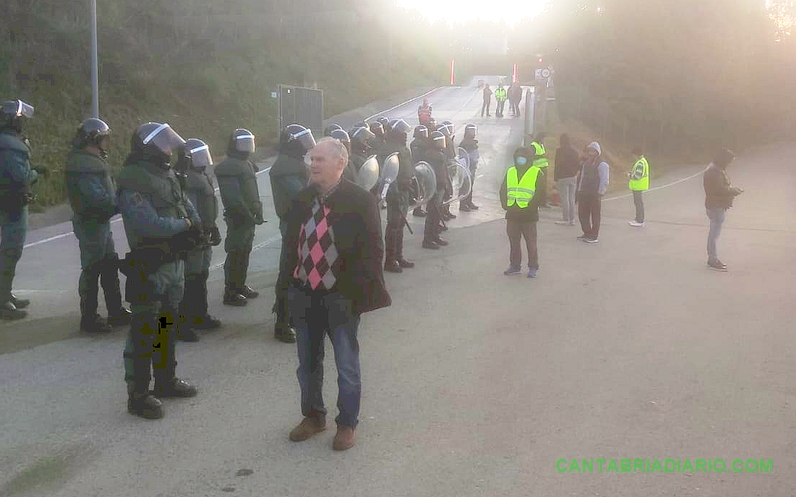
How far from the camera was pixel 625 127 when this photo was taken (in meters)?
42.3

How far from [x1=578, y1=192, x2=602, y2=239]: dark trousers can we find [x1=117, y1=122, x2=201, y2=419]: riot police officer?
9814mm

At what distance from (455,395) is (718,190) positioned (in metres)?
7.17

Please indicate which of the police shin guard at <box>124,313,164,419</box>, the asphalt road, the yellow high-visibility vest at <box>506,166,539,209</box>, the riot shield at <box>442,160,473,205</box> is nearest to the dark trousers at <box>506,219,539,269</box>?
the yellow high-visibility vest at <box>506,166,539,209</box>

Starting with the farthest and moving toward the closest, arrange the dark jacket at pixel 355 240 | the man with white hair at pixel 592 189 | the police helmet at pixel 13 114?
the man with white hair at pixel 592 189, the police helmet at pixel 13 114, the dark jacket at pixel 355 240

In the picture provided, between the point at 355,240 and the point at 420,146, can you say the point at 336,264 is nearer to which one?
the point at 355,240

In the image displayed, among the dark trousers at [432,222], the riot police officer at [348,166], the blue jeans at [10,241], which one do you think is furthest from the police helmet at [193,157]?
the dark trousers at [432,222]

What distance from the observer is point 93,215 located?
24.2 ft

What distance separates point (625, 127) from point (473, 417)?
38739mm

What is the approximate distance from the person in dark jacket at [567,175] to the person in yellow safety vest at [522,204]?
5.25 m

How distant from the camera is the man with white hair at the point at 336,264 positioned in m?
5.02

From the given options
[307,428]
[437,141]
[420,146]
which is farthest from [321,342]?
[420,146]

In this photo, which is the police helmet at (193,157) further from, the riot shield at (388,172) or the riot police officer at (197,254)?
the riot shield at (388,172)

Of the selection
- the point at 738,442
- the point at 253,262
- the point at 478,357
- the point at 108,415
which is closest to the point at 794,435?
the point at 738,442

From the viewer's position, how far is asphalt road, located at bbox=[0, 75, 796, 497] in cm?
480
